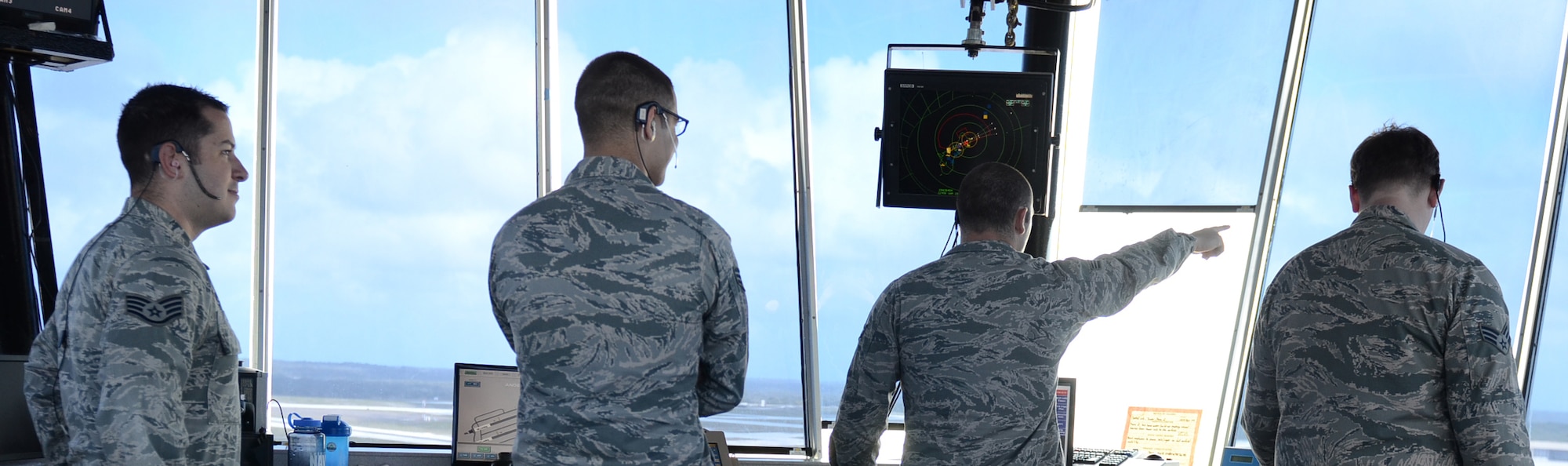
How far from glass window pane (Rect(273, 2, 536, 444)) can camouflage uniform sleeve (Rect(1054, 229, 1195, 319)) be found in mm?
2886

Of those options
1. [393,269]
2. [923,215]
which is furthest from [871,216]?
[393,269]

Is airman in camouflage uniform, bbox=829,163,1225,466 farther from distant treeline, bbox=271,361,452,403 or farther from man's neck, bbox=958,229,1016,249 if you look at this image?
distant treeline, bbox=271,361,452,403

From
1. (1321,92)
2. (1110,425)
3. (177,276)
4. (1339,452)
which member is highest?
(1321,92)

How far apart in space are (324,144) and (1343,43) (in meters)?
4.48

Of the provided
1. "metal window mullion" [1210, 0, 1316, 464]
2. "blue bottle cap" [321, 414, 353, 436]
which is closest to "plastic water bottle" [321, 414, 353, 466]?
"blue bottle cap" [321, 414, 353, 436]

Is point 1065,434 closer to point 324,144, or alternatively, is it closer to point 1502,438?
point 1502,438

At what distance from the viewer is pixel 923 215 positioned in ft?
20.3

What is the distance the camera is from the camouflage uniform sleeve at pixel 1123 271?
267 cm

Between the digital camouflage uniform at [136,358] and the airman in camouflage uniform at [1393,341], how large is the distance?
220 centimetres

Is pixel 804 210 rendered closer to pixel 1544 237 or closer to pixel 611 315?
pixel 1544 237

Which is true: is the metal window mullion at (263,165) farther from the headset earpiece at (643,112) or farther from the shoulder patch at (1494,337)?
the shoulder patch at (1494,337)

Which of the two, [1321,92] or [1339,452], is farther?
[1321,92]

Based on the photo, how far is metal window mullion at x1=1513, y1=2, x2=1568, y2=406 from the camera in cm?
423

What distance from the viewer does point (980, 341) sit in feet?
8.39
